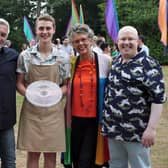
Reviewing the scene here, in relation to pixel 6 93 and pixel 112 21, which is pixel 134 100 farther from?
A: pixel 112 21

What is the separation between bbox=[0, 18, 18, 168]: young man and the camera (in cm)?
400

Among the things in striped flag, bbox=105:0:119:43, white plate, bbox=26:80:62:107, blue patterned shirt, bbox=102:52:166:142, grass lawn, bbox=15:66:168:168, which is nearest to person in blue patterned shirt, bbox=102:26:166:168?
blue patterned shirt, bbox=102:52:166:142

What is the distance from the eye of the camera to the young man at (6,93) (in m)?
4.00

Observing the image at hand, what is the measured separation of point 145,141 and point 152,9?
28214 mm

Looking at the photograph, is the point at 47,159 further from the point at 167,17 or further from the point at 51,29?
the point at 167,17

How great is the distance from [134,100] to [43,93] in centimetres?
94

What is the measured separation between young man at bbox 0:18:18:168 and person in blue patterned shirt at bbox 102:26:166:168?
88cm

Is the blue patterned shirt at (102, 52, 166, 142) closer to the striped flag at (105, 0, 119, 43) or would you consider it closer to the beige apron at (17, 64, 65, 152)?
the beige apron at (17, 64, 65, 152)

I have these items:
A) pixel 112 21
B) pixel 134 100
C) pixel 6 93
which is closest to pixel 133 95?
pixel 134 100

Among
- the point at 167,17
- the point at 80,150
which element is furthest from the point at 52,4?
the point at 80,150

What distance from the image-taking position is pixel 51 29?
4.18m

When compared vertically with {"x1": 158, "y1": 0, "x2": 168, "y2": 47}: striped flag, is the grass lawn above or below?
below

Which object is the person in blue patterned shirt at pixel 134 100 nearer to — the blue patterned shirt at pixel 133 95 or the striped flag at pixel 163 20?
the blue patterned shirt at pixel 133 95

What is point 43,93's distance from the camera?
4.21 meters
